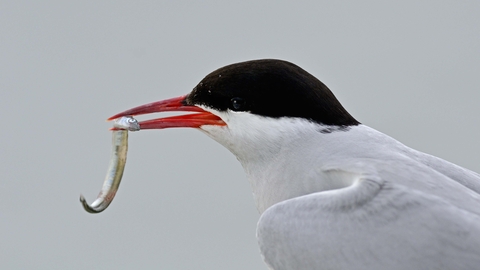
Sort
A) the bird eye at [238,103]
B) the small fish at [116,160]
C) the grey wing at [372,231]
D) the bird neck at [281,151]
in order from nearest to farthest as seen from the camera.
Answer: the grey wing at [372,231], the bird neck at [281,151], the bird eye at [238,103], the small fish at [116,160]

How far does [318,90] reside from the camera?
12.9 ft

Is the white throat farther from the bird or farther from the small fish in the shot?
the small fish

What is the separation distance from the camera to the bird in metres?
3.34

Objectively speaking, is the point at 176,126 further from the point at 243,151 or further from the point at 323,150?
the point at 323,150

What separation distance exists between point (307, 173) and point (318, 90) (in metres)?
0.39

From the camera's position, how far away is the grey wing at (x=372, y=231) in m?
3.29

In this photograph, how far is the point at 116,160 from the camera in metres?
4.42

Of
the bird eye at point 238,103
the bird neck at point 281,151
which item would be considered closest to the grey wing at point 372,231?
the bird neck at point 281,151

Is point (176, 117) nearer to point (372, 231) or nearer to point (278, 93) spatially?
point (278, 93)

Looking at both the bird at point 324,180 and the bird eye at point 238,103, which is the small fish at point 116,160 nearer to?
the bird at point 324,180

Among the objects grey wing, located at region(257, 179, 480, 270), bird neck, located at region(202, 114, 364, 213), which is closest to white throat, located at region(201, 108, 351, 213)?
bird neck, located at region(202, 114, 364, 213)

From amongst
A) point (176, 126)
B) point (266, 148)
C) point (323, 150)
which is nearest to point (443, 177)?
point (323, 150)

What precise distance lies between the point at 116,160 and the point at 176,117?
41cm

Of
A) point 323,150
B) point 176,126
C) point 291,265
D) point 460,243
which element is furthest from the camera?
point 176,126
